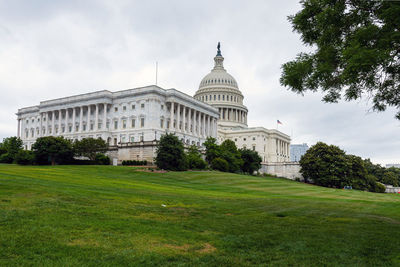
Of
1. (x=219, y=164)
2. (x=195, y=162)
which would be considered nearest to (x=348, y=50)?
(x=195, y=162)

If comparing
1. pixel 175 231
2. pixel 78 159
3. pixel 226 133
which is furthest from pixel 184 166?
pixel 226 133

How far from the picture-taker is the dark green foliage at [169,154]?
199 ft

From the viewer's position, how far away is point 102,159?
7462 cm

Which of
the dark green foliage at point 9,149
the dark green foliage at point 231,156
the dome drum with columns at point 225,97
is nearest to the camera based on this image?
the dark green foliage at point 9,149

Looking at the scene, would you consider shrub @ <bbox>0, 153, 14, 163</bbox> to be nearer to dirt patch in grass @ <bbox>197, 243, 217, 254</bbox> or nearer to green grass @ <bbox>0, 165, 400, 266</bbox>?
green grass @ <bbox>0, 165, 400, 266</bbox>

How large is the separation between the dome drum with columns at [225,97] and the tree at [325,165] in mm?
60769

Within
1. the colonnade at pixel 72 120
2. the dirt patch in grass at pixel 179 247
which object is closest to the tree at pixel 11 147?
the colonnade at pixel 72 120

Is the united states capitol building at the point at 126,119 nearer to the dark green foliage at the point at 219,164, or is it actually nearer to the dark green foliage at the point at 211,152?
the dark green foliage at the point at 211,152

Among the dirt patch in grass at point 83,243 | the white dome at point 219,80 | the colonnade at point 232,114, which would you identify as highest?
the white dome at point 219,80

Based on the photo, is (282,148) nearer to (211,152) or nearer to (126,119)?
(126,119)

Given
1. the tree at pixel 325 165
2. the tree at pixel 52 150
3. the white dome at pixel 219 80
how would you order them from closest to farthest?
the tree at pixel 52 150 → the tree at pixel 325 165 → the white dome at pixel 219 80

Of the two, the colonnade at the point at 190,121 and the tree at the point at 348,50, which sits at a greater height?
the colonnade at the point at 190,121

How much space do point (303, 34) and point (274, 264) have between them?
12.5m

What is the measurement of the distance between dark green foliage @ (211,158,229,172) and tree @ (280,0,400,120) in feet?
184
